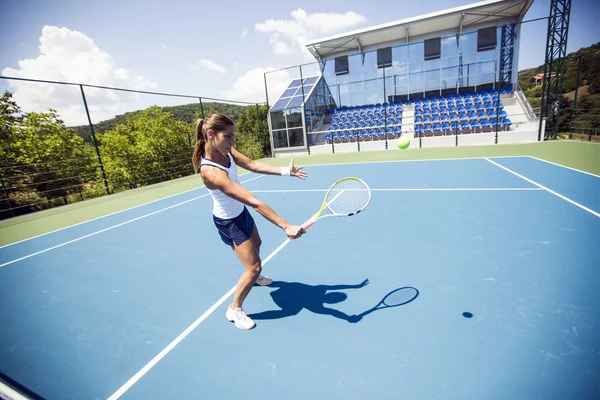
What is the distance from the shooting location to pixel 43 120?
787 inches

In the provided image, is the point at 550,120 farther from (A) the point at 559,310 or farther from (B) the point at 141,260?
(B) the point at 141,260

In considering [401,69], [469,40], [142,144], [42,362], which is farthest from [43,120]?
[469,40]

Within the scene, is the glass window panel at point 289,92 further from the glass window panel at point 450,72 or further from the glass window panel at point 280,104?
the glass window panel at point 450,72

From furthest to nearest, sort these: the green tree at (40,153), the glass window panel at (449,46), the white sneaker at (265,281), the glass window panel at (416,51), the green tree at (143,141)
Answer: the green tree at (143,141), the glass window panel at (416,51), the glass window panel at (449,46), the green tree at (40,153), the white sneaker at (265,281)

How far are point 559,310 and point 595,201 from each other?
13.4 feet

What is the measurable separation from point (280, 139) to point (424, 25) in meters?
13.8

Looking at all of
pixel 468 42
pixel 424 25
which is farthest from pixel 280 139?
pixel 468 42

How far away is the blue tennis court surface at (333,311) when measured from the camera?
2047 mm

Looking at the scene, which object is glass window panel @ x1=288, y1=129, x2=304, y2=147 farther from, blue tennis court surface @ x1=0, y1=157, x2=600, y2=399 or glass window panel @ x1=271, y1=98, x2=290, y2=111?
blue tennis court surface @ x1=0, y1=157, x2=600, y2=399

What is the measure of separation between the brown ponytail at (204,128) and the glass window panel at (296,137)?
1973cm

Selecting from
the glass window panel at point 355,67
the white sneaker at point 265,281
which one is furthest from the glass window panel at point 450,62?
the white sneaker at point 265,281

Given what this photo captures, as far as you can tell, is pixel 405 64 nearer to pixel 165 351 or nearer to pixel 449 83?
pixel 449 83

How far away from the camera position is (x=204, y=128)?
2521mm

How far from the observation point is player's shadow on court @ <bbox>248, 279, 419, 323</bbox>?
281 centimetres
